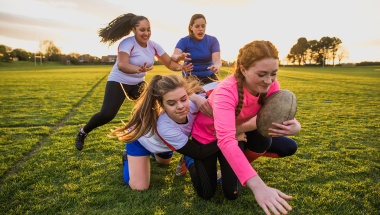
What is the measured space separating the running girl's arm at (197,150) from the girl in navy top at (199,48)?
2.28 meters

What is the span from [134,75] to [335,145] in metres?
4.65

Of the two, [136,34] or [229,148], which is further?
[136,34]

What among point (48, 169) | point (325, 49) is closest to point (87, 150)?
point (48, 169)

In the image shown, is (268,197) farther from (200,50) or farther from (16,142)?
(16,142)

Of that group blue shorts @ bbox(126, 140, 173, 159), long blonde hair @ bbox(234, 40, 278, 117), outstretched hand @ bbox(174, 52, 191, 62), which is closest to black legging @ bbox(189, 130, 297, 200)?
blue shorts @ bbox(126, 140, 173, 159)

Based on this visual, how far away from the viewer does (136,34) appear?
181 inches

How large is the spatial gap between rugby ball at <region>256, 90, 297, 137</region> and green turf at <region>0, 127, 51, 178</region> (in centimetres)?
425

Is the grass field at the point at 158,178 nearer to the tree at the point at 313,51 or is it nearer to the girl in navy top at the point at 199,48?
the girl in navy top at the point at 199,48

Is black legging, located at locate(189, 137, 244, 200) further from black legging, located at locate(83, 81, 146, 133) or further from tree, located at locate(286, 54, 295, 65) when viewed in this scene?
tree, located at locate(286, 54, 295, 65)

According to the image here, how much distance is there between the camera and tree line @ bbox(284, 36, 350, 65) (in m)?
93.2

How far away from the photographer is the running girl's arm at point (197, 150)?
9.87ft

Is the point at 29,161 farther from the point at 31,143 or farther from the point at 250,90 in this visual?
the point at 250,90

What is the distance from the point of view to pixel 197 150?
3.04 m

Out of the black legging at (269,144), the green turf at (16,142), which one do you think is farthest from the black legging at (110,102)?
the black legging at (269,144)
